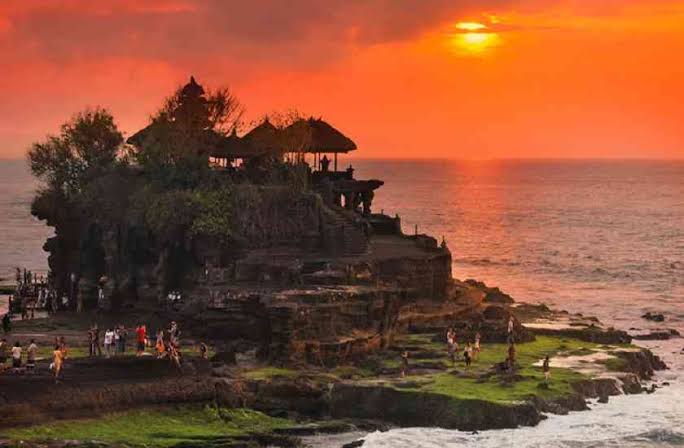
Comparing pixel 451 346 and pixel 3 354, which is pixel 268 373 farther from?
pixel 3 354

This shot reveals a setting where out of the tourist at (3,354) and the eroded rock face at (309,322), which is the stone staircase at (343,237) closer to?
the eroded rock face at (309,322)

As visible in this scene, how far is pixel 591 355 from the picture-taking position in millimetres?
73188

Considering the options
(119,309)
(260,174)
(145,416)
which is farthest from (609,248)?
(145,416)

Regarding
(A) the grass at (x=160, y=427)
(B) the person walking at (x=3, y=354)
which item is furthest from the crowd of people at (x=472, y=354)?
(B) the person walking at (x=3, y=354)

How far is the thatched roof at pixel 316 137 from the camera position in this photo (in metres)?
92.2

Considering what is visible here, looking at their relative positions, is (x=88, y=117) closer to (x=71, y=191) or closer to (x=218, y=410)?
(x=71, y=191)

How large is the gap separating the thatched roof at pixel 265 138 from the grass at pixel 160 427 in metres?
35.2

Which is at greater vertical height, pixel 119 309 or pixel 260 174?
pixel 260 174

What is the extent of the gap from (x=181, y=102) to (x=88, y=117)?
8.74m

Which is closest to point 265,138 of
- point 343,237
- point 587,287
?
point 343,237

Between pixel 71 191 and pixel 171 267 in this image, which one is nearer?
pixel 171 267

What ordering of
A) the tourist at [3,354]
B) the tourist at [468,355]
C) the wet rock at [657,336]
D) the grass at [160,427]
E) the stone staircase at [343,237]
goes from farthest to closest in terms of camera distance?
the wet rock at [657,336] < the stone staircase at [343,237] < the tourist at [468,355] < the tourist at [3,354] < the grass at [160,427]

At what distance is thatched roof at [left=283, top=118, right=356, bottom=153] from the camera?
92250 mm

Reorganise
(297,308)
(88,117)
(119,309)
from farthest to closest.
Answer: (88,117), (119,309), (297,308)
